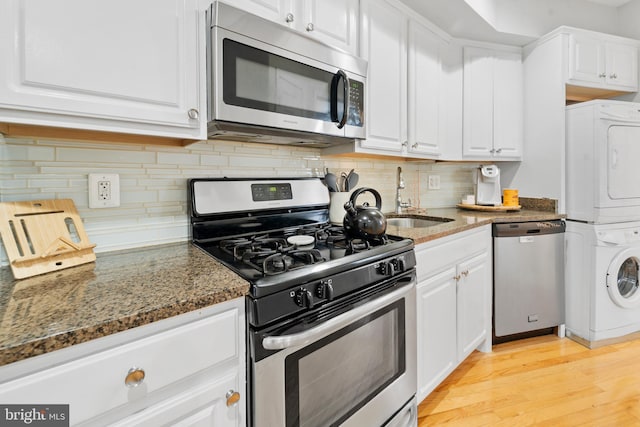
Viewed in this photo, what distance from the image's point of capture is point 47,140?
3.37ft

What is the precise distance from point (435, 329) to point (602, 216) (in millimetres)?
1588

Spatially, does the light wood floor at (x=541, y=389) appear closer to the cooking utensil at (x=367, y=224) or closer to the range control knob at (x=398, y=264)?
the range control knob at (x=398, y=264)

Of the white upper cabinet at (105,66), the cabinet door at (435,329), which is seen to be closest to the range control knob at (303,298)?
the white upper cabinet at (105,66)

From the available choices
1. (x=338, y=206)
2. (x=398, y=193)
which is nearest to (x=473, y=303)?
(x=398, y=193)

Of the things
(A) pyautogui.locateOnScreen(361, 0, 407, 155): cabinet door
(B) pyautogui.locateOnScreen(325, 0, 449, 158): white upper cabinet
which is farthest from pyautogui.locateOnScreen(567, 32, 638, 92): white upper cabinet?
(A) pyautogui.locateOnScreen(361, 0, 407, 155): cabinet door

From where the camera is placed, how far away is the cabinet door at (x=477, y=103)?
7.90ft

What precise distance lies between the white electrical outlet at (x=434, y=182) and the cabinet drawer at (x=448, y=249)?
66cm

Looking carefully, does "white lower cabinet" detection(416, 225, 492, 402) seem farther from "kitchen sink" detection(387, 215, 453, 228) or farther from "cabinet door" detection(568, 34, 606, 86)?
"cabinet door" detection(568, 34, 606, 86)

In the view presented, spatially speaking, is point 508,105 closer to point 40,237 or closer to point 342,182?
point 342,182

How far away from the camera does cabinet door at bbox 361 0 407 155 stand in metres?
1.68

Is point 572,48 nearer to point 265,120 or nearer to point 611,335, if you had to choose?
point 611,335

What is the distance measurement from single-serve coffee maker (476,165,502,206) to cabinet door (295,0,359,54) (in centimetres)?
159

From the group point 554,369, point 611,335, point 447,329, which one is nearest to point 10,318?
point 447,329

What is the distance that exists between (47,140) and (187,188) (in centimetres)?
48
